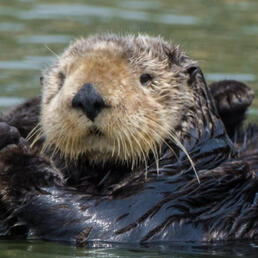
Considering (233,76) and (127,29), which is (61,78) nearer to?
(233,76)

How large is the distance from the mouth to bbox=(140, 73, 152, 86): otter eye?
63cm

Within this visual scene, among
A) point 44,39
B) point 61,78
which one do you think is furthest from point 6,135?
point 44,39

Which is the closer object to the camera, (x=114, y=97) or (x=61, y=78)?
(x=114, y=97)

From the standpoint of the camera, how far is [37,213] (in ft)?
19.2

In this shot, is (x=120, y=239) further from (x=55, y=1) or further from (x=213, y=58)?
(x=55, y=1)

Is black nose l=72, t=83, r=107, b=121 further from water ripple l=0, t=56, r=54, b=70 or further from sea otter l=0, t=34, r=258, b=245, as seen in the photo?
water ripple l=0, t=56, r=54, b=70

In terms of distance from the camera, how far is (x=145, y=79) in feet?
20.3

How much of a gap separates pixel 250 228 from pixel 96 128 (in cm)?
119

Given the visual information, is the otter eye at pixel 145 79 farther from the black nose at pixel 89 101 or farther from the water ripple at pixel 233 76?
the water ripple at pixel 233 76

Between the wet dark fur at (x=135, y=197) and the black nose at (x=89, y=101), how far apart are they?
59 centimetres

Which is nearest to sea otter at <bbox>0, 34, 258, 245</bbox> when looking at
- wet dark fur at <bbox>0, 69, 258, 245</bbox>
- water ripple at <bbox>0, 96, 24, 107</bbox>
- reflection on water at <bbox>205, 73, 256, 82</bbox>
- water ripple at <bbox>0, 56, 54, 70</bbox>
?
wet dark fur at <bbox>0, 69, 258, 245</bbox>

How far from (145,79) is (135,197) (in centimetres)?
81

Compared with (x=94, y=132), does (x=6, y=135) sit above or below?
below

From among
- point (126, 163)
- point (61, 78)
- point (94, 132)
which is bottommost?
point (126, 163)
